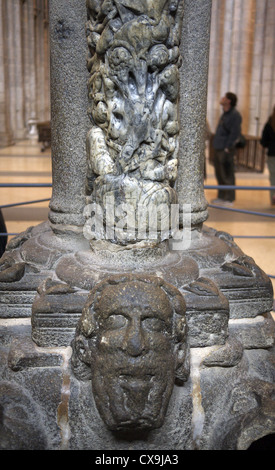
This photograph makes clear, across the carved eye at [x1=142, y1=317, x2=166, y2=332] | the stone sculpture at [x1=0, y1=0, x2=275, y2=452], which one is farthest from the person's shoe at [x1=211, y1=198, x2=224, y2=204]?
the carved eye at [x1=142, y1=317, x2=166, y2=332]

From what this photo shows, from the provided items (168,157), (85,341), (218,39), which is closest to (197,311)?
(85,341)

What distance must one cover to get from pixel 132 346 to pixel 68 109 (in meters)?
1.30

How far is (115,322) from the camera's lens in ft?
5.89

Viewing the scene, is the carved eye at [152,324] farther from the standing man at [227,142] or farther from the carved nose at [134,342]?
the standing man at [227,142]

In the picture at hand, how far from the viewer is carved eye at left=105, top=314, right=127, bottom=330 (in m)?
1.79

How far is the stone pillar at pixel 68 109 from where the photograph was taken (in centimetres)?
236

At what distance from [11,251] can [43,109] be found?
15.8m

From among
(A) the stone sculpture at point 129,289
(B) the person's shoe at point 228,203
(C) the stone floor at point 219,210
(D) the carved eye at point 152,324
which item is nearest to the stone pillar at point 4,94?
(C) the stone floor at point 219,210

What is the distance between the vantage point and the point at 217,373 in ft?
6.98

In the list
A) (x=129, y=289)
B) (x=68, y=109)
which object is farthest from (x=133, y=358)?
(x=68, y=109)

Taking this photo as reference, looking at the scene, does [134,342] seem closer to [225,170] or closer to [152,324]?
[152,324]

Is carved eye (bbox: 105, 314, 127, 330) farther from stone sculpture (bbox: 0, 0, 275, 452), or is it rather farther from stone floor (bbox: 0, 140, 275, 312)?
stone floor (bbox: 0, 140, 275, 312)
